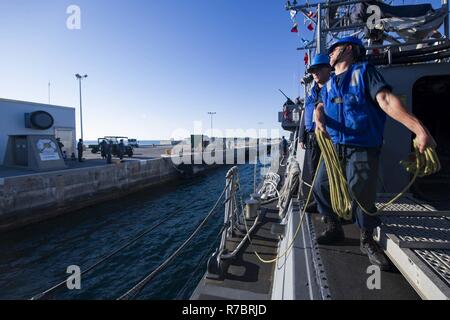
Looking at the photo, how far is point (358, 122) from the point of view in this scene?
2518 millimetres

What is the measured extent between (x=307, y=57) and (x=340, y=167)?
20.5ft

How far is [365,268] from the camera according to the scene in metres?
2.51

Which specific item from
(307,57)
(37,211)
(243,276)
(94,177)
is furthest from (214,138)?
(243,276)

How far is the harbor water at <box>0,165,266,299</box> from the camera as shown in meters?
6.83

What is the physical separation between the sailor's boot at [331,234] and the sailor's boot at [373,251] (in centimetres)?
31

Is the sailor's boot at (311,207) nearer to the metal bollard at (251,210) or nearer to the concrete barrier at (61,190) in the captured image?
the metal bollard at (251,210)

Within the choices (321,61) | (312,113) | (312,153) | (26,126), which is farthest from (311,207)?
(26,126)

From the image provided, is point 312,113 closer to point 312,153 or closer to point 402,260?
point 312,153

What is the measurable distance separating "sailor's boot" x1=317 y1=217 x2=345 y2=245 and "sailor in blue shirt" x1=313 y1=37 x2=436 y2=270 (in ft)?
1.05

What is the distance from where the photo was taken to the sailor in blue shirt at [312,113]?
3.34m

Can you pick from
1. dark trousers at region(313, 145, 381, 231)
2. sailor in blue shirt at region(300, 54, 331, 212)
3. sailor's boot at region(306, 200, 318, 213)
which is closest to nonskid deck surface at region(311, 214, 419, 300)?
dark trousers at region(313, 145, 381, 231)

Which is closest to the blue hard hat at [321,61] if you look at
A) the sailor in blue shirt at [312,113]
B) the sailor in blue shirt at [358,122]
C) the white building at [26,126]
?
the sailor in blue shirt at [312,113]

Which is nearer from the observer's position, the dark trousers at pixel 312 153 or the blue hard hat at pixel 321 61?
the blue hard hat at pixel 321 61
